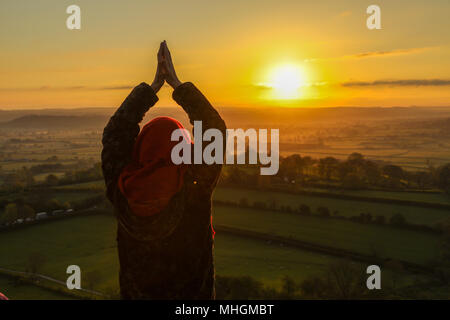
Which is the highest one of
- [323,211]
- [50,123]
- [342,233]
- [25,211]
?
[50,123]

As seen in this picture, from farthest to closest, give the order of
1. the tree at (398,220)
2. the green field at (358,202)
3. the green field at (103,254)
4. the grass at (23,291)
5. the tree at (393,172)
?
the tree at (393,172) < the green field at (358,202) < the tree at (398,220) < the green field at (103,254) < the grass at (23,291)

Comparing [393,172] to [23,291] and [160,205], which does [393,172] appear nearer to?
[23,291]

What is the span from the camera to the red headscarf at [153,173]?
1897 mm

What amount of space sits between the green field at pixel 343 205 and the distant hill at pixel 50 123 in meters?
34.1

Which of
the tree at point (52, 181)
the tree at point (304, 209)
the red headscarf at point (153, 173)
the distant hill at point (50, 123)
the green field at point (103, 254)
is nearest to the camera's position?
the red headscarf at point (153, 173)

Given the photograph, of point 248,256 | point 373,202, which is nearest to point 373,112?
point 373,202

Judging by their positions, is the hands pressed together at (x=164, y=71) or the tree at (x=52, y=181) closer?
the hands pressed together at (x=164, y=71)

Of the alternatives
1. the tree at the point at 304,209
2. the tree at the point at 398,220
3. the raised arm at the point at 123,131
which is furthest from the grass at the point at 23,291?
the tree at the point at 398,220

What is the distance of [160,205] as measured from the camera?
6.26ft

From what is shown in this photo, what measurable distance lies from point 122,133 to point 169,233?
2.05 feet

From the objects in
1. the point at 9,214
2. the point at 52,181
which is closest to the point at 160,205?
the point at 9,214

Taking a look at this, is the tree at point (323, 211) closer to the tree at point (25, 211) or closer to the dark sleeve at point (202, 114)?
the tree at point (25, 211)

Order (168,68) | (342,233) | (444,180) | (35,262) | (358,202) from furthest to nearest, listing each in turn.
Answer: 1. (444,180)
2. (358,202)
3. (342,233)
4. (35,262)
5. (168,68)
